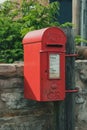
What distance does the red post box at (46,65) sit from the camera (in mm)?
4672

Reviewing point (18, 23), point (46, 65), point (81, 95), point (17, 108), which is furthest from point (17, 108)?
point (18, 23)

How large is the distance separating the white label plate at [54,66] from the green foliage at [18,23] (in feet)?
5.57

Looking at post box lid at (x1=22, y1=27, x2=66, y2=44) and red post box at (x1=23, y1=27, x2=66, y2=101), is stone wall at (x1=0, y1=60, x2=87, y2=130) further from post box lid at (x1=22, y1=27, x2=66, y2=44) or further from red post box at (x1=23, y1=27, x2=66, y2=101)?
post box lid at (x1=22, y1=27, x2=66, y2=44)

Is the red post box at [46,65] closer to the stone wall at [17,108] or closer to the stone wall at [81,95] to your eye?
the stone wall at [17,108]

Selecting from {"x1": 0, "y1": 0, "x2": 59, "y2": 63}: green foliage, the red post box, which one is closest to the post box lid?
the red post box

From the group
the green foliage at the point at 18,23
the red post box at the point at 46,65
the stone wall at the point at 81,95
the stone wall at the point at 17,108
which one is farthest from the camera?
the green foliage at the point at 18,23

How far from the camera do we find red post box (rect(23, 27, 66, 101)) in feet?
15.3

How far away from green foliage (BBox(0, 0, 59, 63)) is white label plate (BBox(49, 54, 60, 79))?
1.70m

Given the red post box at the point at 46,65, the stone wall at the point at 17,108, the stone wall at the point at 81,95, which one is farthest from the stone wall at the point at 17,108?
the stone wall at the point at 81,95

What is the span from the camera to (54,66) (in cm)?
473

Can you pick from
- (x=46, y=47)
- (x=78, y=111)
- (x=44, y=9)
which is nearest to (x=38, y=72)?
(x=46, y=47)

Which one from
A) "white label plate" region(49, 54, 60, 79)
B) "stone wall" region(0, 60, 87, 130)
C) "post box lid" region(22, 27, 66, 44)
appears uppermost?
"post box lid" region(22, 27, 66, 44)

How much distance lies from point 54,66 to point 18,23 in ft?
8.10

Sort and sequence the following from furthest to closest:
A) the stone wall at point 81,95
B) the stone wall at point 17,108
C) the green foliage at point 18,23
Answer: the green foliage at point 18,23
the stone wall at point 81,95
the stone wall at point 17,108
